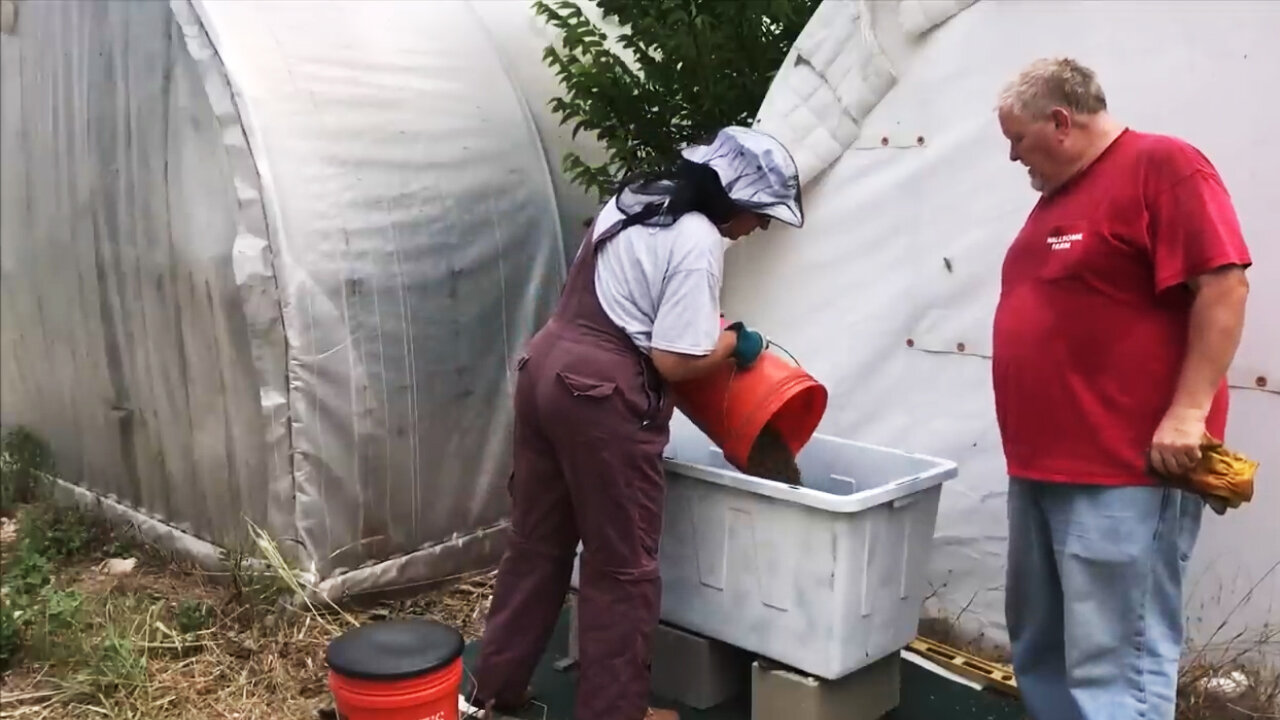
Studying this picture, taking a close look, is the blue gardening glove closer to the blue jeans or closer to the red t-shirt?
the red t-shirt

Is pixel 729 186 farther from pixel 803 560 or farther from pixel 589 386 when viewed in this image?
pixel 803 560

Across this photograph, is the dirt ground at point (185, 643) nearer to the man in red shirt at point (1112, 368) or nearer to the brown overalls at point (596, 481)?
the man in red shirt at point (1112, 368)

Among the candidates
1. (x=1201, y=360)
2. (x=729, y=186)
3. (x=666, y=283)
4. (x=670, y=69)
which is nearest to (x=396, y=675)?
(x=666, y=283)

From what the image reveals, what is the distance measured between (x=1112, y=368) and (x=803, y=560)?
0.83m

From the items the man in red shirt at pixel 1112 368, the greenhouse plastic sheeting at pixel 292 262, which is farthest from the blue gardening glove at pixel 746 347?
the greenhouse plastic sheeting at pixel 292 262

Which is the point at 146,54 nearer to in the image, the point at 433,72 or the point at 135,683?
the point at 433,72

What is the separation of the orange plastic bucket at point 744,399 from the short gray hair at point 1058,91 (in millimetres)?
835

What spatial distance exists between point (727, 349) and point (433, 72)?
187 centimetres

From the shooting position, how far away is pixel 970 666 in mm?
3070

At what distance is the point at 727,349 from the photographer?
2580 millimetres

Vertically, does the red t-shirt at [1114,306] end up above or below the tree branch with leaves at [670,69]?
below

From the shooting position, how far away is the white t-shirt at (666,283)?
7.88 feet

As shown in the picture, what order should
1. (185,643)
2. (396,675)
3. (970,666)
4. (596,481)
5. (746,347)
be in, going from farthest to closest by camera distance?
(185,643) < (970,666) < (746,347) < (596,481) < (396,675)

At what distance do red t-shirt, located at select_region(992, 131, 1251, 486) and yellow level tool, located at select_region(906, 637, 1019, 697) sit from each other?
0.95 m
